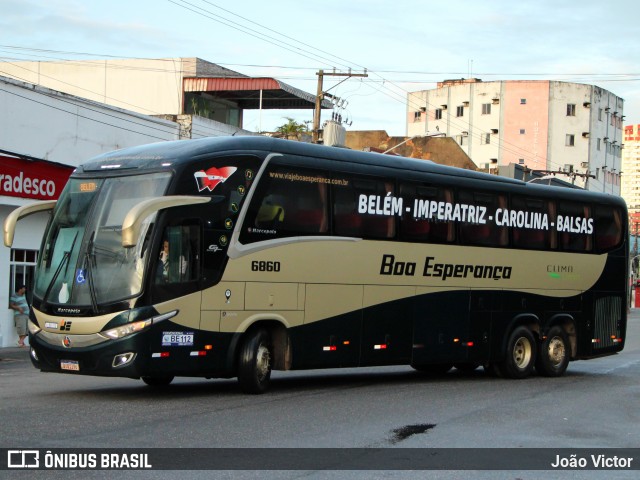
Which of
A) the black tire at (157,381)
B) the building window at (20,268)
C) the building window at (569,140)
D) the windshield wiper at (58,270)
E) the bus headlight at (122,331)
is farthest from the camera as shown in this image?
the building window at (569,140)

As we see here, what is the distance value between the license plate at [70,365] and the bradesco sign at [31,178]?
12.9 meters

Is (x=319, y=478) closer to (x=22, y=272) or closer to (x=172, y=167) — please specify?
(x=172, y=167)

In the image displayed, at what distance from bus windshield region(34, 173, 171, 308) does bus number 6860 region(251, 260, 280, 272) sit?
1.87 metres

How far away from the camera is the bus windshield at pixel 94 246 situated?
13.3m

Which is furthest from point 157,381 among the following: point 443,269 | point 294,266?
point 443,269

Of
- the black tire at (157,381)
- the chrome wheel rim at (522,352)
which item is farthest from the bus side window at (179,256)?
the chrome wheel rim at (522,352)

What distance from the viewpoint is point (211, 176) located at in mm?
14156

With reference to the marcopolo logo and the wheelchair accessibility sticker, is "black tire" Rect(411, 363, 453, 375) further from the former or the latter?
the marcopolo logo

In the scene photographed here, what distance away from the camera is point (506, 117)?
3816 inches

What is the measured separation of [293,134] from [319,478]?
40351 millimetres

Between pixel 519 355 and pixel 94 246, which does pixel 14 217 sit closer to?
Answer: pixel 94 246

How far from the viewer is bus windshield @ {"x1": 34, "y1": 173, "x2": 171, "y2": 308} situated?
1330 centimetres

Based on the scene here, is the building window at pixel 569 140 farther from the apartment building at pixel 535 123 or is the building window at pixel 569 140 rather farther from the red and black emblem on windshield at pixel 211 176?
the red and black emblem on windshield at pixel 211 176

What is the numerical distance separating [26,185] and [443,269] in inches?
500
